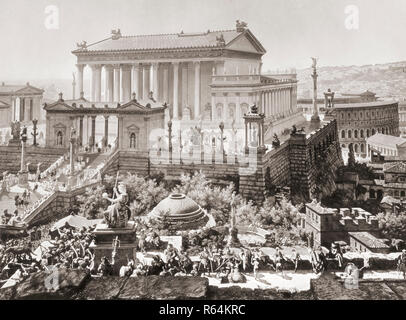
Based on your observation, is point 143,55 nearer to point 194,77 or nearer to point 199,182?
point 194,77

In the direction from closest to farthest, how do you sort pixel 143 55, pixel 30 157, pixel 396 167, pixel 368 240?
pixel 368 240 → pixel 396 167 → pixel 30 157 → pixel 143 55

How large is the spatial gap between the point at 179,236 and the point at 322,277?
1192cm

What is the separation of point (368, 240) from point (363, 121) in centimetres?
2419

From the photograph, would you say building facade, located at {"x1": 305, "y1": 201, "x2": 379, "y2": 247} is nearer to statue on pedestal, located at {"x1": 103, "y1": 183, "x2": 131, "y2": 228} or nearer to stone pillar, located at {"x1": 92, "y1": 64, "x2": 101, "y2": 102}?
statue on pedestal, located at {"x1": 103, "y1": 183, "x2": 131, "y2": 228}

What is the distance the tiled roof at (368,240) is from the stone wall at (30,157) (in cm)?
1450

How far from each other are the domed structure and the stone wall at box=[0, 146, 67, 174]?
7842mm

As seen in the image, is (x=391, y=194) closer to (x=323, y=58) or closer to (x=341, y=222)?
(x=341, y=222)

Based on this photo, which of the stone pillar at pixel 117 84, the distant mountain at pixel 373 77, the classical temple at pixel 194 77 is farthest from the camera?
the stone pillar at pixel 117 84

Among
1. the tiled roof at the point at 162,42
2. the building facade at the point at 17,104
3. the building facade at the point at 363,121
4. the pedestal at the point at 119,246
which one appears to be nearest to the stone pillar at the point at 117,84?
the tiled roof at the point at 162,42

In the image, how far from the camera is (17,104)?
30.2 m

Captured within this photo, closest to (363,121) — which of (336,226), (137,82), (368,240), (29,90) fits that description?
(137,82)

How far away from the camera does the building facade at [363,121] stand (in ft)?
101

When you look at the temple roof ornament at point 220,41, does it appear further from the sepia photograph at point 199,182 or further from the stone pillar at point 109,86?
the stone pillar at point 109,86

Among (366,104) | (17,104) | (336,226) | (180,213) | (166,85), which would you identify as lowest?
(336,226)
